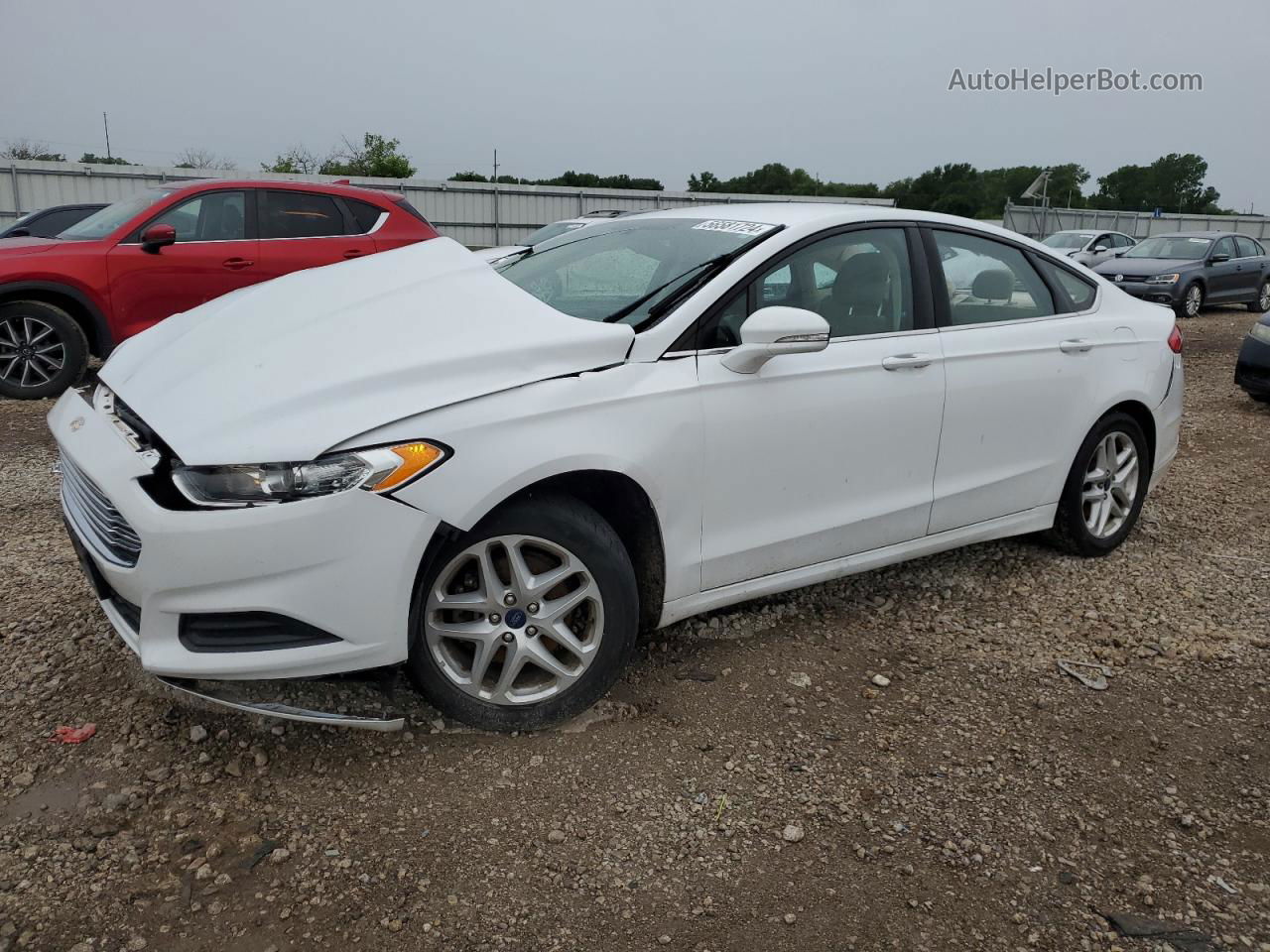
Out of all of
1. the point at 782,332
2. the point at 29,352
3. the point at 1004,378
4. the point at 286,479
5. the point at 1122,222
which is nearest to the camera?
the point at 286,479

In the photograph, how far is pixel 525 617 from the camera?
275 centimetres

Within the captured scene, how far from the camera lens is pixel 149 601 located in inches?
95.3

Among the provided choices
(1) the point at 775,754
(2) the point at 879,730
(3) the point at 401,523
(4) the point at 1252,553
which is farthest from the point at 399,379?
(4) the point at 1252,553

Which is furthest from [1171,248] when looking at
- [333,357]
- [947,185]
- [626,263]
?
[947,185]

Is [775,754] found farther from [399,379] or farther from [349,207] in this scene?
[349,207]

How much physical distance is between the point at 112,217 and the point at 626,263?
6.10m

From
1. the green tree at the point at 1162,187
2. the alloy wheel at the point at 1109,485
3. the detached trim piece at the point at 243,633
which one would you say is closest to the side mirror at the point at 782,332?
the detached trim piece at the point at 243,633

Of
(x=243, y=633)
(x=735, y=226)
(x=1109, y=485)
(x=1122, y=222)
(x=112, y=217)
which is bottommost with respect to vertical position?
(x=1109, y=485)

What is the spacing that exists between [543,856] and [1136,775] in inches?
70.5

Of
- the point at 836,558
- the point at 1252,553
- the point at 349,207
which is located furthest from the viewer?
the point at 349,207

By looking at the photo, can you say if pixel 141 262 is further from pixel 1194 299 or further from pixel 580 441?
pixel 1194 299

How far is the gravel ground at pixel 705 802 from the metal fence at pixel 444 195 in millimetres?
16909

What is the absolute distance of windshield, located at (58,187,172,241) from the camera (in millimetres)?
7489

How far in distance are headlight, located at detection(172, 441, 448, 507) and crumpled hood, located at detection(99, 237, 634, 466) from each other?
0.03 meters
